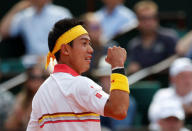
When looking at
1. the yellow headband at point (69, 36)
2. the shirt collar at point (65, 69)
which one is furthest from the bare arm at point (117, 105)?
the yellow headband at point (69, 36)

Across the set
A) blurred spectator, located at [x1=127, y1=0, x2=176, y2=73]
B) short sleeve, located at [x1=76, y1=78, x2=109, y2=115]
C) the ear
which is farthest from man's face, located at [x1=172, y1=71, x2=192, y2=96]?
short sleeve, located at [x1=76, y1=78, x2=109, y2=115]

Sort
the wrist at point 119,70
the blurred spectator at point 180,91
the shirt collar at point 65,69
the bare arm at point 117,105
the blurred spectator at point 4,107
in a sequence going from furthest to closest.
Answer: the blurred spectator at point 4,107, the blurred spectator at point 180,91, the shirt collar at point 65,69, the wrist at point 119,70, the bare arm at point 117,105

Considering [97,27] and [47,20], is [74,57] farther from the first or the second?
[47,20]

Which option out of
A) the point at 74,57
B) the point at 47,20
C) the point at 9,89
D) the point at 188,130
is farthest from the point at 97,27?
the point at 74,57

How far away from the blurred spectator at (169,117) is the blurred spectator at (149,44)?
1814 millimetres

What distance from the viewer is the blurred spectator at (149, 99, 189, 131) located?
5.66 m

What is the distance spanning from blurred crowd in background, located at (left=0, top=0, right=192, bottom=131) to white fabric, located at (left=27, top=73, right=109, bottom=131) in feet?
8.44

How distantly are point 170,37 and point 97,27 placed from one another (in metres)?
1.16

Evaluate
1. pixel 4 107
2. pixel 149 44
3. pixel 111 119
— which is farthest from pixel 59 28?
pixel 149 44

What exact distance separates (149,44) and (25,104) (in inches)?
92.6

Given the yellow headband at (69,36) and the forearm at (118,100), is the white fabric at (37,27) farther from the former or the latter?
the forearm at (118,100)

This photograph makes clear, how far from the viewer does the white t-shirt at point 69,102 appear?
3.19 m

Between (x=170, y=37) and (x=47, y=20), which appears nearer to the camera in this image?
(x=170, y=37)

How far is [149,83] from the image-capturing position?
24.6 ft
